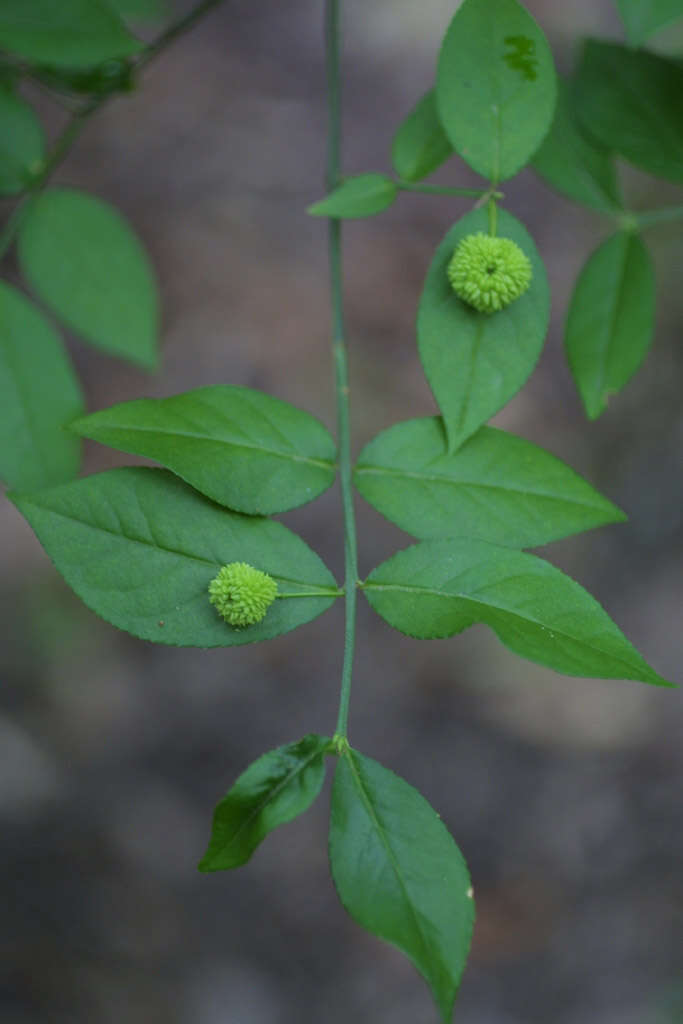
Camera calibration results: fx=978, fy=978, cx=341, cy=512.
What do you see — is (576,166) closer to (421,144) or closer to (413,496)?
(421,144)

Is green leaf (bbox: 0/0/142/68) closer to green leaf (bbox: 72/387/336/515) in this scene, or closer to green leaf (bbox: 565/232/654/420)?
green leaf (bbox: 72/387/336/515)

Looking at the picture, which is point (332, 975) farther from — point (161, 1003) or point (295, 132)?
point (295, 132)

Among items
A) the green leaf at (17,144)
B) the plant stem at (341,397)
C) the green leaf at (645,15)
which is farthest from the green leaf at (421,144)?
the green leaf at (17,144)

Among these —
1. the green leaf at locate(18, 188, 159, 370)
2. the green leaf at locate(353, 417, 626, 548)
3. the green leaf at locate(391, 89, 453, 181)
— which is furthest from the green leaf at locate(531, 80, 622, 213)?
the green leaf at locate(18, 188, 159, 370)

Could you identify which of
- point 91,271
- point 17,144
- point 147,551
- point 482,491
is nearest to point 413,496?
point 482,491

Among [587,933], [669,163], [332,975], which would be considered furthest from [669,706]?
[669,163]
